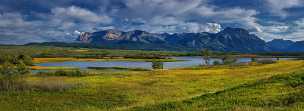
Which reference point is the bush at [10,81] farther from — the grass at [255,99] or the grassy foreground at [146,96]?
the grass at [255,99]

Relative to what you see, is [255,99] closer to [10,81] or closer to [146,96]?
[146,96]

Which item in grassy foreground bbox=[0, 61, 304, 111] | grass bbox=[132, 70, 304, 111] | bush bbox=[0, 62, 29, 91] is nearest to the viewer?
grass bbox=[132, 70, 304, 111]

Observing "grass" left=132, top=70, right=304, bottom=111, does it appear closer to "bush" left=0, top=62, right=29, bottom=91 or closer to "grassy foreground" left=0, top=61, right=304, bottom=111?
"grassy foreground" left=0, top=61, right=304, bottom=111

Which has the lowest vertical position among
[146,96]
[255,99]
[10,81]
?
[146,96]

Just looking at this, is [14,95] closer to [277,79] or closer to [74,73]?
[277,79]

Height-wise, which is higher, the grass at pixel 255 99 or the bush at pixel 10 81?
the grass at pixel 255 99

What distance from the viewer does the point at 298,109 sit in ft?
54.5

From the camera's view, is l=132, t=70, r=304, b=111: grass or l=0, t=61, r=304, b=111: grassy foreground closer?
l=132, t=70, r=304, b=111: grass

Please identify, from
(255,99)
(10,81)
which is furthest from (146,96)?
(10,81)

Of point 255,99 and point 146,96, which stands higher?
point 255,99

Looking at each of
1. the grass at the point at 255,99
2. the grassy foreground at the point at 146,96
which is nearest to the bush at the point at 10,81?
the grassy foreground at the point at 146,96

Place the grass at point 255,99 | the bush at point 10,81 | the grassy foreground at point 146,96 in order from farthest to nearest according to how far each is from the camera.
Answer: the bush at point 10,81 → the grassy foreground at point 146,96 → the grass at point 255,99

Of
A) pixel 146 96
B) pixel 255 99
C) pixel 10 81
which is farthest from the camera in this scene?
pixel 10 81

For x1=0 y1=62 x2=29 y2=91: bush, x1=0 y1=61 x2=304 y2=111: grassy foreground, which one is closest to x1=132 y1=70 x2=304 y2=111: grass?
x1=0 y1=61 x2=304 y2=111: grassy foreground
